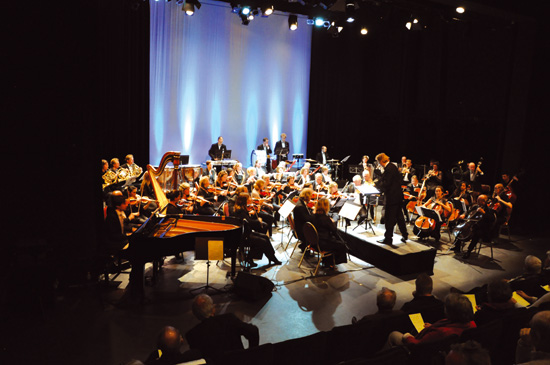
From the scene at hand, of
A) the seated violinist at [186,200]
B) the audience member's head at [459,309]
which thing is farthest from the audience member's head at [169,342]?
the seated violinist at [186,200]

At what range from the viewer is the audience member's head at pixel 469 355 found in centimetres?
277

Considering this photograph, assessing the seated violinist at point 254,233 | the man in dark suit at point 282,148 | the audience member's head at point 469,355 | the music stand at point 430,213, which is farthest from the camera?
the man in dark suit at point 282,148

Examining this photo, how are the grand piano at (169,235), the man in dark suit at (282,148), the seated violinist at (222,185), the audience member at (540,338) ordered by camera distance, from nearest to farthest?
the audience member at (540,338) < the grand piano at (169,235) < the seated violinist at (222,185) < the man in dark suit at (282,148)

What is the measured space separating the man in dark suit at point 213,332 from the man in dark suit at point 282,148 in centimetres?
1194

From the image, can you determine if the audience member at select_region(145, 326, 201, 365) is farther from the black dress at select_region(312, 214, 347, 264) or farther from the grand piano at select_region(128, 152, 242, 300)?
the black dress at select_region(312, 214, 347, 264)

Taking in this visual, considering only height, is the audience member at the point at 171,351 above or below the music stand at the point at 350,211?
below

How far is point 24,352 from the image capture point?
15.1ft

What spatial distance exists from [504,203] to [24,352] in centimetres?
824

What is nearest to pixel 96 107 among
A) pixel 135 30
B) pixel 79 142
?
pixel 79 142

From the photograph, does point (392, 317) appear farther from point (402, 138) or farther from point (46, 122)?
point (402, 138)

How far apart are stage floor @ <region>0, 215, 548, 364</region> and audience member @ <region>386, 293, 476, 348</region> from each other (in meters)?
1.97

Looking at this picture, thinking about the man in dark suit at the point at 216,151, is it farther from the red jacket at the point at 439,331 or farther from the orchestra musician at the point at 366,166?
the red jacket at the point at 439,331

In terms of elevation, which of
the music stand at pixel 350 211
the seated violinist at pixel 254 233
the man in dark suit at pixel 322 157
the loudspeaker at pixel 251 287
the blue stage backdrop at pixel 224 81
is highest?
the blue stage backdrop at pixel 224 81

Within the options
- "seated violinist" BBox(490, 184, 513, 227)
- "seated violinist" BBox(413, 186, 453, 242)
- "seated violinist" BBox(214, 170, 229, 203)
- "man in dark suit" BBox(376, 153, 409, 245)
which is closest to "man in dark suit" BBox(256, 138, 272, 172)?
"seated violinist" BBox(214, 170, 229, 203)
